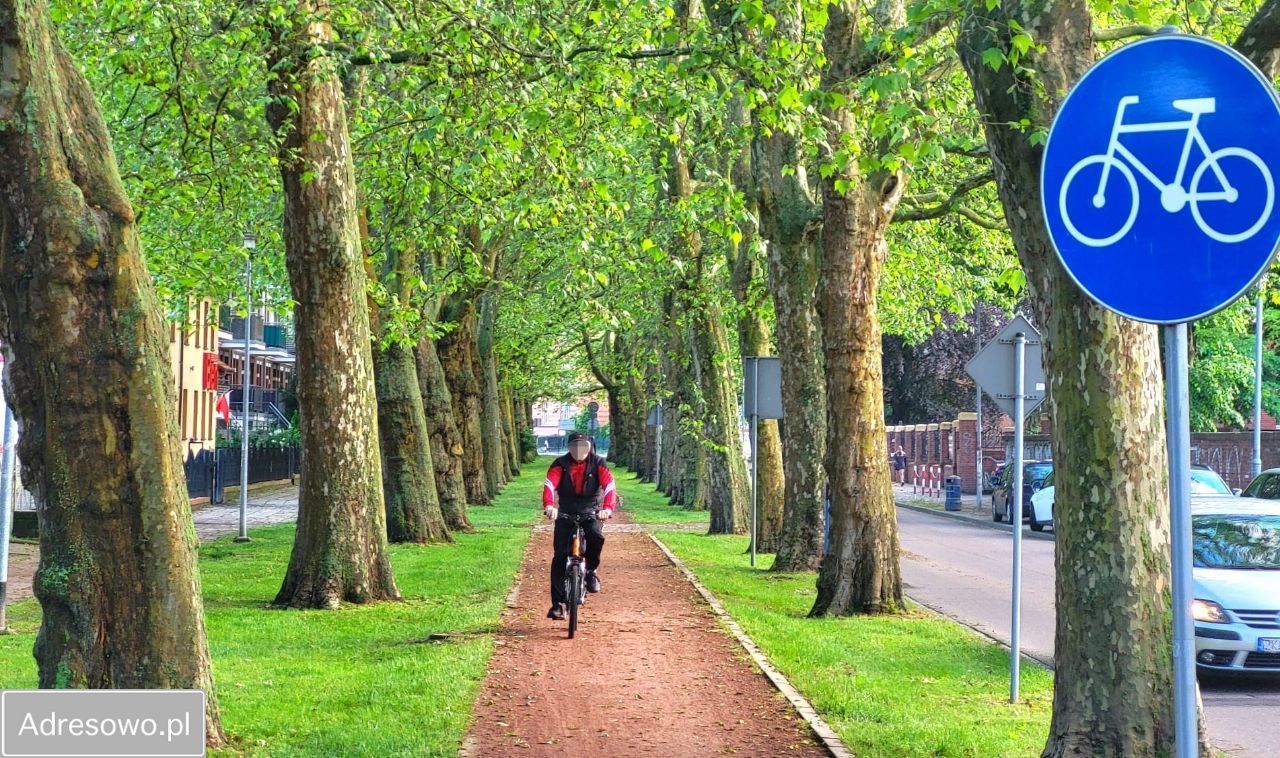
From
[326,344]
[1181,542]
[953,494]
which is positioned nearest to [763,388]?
[326,344]

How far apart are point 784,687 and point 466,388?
25.9 metres

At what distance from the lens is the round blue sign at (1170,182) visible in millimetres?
4281

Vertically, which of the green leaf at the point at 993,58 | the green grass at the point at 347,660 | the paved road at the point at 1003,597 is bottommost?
the paved road at the point at 1003,597

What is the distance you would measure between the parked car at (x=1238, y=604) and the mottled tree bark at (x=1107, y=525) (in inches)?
178

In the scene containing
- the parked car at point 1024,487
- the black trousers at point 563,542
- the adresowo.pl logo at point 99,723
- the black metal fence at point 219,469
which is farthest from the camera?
the black metal fence at point 219,469

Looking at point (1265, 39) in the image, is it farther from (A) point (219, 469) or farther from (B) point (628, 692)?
(A) point (219, 469)

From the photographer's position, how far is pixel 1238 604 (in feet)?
39.5

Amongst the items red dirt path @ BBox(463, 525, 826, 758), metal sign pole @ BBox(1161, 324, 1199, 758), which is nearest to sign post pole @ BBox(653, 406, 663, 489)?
red dirt path @ BBox(463, 525, 826, 758)

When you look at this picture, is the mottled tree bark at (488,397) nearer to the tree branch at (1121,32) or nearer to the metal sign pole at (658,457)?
the metal sign pole at (658,457)

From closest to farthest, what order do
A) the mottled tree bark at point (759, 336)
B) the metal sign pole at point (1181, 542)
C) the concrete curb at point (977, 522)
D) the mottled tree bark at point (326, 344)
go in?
1. the metal sign pole at point (1181, 542)
2. the mottled tree bark at point (326, 344)
3. the mottled tree bark at point (759, 336)
4. the concrete curb at point (977, 522)

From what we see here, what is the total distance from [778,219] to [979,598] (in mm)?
5318

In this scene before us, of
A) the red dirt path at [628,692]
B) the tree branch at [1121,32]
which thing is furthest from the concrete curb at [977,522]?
the tree branch at [1121,32]

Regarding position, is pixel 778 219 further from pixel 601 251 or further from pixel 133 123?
pixel 133 123

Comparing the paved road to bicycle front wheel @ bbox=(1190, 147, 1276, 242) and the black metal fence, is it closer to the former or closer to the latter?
bicycle front wheel @ bbox=(1190, 147, 1276, 242)
